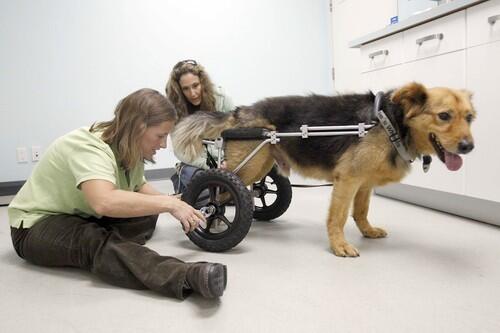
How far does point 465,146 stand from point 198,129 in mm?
1305

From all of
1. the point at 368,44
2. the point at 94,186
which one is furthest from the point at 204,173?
the point at 368,44

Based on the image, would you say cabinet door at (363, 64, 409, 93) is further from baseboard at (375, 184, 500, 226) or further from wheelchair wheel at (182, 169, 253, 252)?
wheelchair wheel at (182, 169, 253, 252)

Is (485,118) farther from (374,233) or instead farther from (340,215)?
(340,215)

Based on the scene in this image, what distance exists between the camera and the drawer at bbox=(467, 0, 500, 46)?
6.24 ft

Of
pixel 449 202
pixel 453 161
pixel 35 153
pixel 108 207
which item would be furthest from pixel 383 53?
A: pixel 35 153

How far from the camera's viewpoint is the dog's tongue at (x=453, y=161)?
1.65 meters

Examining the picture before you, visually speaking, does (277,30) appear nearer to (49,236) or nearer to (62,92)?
(62,92)

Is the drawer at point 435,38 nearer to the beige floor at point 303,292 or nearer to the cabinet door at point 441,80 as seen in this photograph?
the cabinet door at point 441,80

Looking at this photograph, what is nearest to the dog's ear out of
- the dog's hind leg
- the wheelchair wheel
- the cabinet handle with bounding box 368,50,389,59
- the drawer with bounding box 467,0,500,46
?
the dog's hind leg

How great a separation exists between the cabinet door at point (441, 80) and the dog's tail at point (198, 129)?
3.91 ft

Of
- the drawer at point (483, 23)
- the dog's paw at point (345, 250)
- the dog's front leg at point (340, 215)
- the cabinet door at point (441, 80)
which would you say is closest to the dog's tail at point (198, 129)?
the dog's front leg at point (340, 215)

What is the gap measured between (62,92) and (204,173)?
2.63 m

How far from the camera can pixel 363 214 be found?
82.6 inches

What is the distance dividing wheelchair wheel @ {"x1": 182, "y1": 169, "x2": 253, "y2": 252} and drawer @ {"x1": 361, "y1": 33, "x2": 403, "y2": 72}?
4.84 ft
